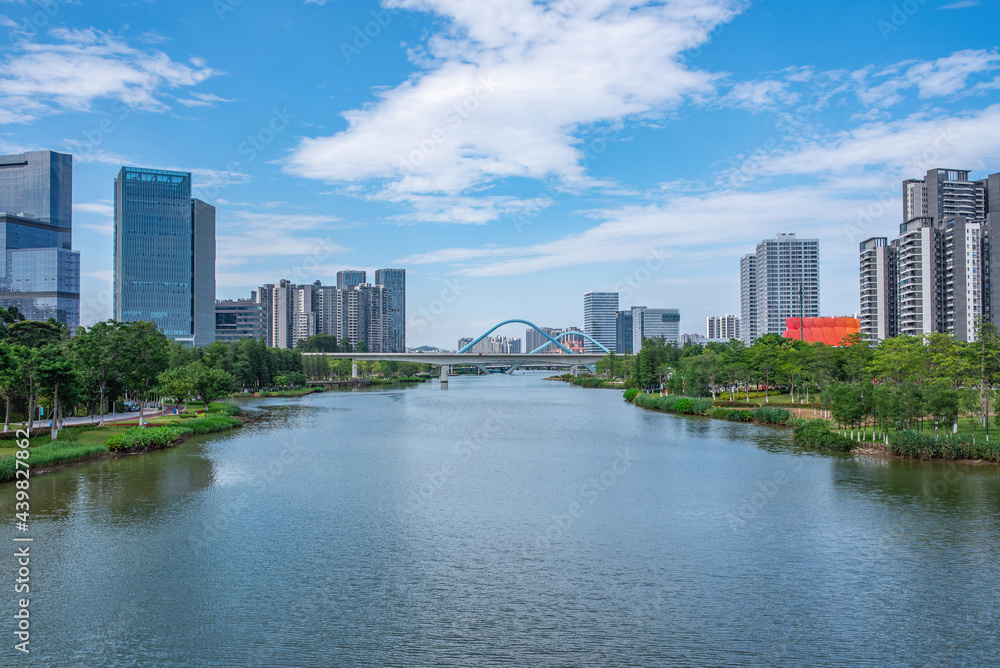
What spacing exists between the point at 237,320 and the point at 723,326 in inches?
4886

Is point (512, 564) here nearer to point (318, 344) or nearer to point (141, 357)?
point (141, 357)

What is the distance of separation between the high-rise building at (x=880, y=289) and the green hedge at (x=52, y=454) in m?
62.2

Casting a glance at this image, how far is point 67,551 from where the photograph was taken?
12.0m

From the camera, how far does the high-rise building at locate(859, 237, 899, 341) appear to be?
6319 centimetres

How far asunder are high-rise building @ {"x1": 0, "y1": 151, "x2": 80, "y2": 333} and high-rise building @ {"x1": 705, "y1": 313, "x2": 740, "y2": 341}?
482 feet

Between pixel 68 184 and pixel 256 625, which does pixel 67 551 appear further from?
pixel 68 184

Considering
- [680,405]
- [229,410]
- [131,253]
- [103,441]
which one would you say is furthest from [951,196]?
[131,253]

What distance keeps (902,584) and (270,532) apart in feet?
37.8

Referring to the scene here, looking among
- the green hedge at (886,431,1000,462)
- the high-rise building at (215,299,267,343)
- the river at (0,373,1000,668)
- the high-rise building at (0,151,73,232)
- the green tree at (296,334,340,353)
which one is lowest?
the river at (0,373,1000,668)

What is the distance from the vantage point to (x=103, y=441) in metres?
24.1

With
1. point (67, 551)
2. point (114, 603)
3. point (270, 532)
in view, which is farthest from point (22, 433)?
point (114, 603)

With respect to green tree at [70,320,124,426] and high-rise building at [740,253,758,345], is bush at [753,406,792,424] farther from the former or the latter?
high-rise building at [740,253,758,345]

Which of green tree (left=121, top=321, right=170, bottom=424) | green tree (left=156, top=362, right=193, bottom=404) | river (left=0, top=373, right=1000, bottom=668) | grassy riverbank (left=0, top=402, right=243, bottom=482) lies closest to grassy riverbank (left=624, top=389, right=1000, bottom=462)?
river (left=0, top=373, right=1000, bottom=668)

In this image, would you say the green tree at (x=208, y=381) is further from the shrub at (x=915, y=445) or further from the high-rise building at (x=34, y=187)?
the high-rise building at (x=34, y=187)
